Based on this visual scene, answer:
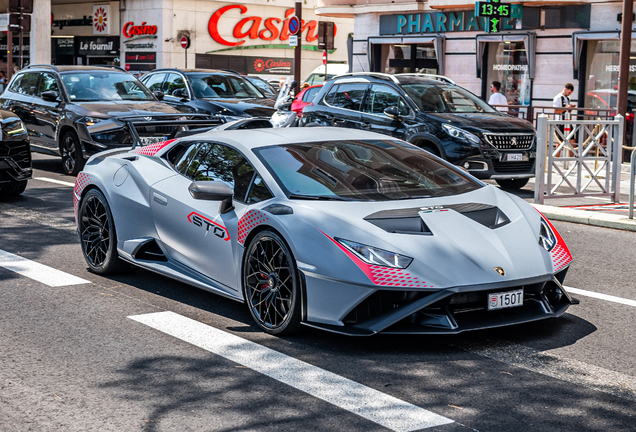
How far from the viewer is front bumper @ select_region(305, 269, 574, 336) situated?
16.7 ft

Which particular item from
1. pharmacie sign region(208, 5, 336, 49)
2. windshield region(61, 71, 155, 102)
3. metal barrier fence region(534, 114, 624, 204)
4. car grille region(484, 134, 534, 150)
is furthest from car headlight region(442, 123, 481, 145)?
pharmacie sign region(208, 5, 336, 49)

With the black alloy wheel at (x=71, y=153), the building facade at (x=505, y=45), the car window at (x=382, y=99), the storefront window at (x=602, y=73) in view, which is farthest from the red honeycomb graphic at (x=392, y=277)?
the storefront window at (x=602, y=73)

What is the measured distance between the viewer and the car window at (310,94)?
16.5m

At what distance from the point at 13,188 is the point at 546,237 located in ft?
27.4

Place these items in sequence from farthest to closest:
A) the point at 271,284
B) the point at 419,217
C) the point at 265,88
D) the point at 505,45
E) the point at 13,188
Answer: the point at 505,45 → the point at 265,88 → the point at 13,188 → the point at 271,284 → the point at 419,217

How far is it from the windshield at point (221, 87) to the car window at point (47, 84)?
118 inches

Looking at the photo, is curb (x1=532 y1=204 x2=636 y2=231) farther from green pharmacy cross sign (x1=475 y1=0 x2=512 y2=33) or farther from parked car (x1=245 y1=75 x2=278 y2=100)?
green pharmacy cross sign (x1=475 y1=0 x2=512 y2=33)

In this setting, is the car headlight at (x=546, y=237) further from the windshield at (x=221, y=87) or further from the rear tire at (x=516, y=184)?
the windshield at (x=221, y=87)

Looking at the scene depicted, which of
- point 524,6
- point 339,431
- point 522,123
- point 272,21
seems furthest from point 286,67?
point 339,431

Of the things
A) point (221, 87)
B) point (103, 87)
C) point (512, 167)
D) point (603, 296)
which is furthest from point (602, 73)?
point (603, 296)

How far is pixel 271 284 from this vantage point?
5.57 m

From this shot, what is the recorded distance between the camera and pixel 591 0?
2233cm

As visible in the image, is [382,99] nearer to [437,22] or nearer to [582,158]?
[582,158]

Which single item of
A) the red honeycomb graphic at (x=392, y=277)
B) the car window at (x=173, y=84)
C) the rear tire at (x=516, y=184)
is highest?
the car window at (x=173, y=84)
